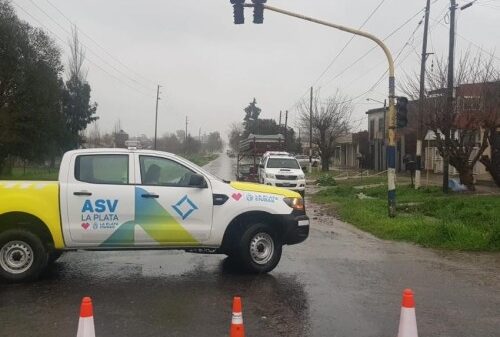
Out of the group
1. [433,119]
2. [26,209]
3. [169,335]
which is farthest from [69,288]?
[433,119]

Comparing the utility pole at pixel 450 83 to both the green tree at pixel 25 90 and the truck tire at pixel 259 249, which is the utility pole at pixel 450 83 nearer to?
the truck tire at pixel 259 249

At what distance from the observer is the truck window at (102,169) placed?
Answer: 7887 mm

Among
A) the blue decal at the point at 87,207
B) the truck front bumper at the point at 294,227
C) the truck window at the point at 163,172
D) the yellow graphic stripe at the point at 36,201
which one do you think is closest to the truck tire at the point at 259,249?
the truck front bumper at the point at 294,227

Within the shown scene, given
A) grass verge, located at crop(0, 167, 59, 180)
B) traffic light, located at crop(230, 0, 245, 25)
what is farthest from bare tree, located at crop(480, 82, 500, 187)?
grass verge, located at crop(0, 167, 59, 180)

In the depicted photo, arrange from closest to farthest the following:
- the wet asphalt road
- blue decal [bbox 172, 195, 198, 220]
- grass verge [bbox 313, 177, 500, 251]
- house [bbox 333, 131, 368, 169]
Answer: the wet asphalt road, blue decal [bbox 172, 195, 198, 220], grass verge [bbox 313, 177, 500, 251], house [bbox 333, 131, 368, 169]

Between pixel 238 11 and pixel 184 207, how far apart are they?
8139 millimetres

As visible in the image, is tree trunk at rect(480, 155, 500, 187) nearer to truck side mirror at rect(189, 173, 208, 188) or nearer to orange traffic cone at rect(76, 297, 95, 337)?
truck side mirror at rect(189, 173, 208, 188)

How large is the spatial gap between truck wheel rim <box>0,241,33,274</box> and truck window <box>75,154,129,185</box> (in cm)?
117

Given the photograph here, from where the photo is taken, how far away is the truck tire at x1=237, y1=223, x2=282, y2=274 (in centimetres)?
824

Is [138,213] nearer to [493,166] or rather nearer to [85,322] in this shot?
[85,322]

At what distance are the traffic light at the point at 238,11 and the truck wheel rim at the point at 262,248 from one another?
797 cm

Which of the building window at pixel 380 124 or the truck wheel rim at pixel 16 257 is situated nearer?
the truck wheel rim at pixel 16 257

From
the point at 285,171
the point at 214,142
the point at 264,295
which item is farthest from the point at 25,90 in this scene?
the point at 214,142

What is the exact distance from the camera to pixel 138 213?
7.84 metres
